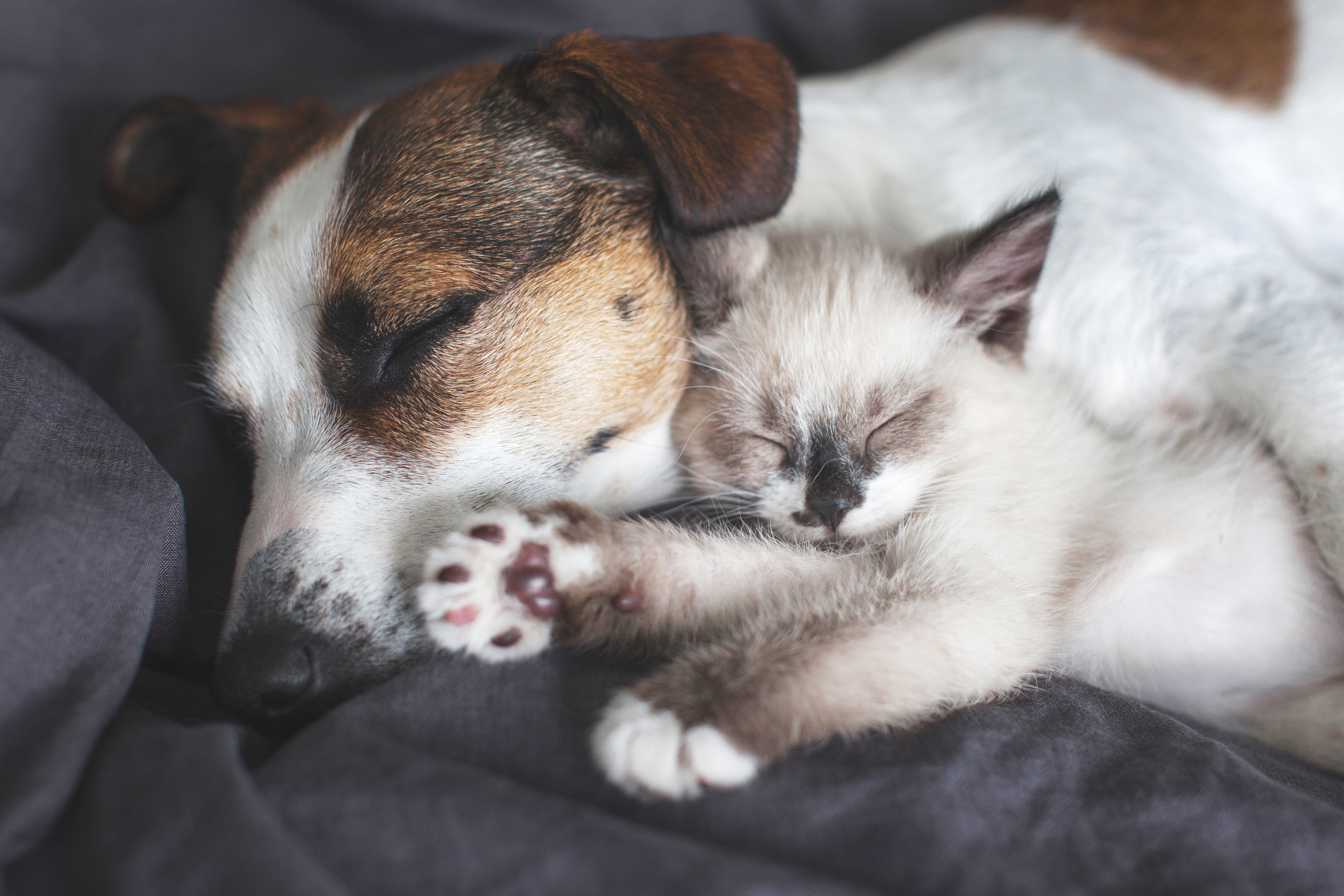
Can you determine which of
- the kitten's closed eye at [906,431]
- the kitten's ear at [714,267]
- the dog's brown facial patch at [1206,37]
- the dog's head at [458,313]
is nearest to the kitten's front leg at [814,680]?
the kitten's closed eye at [906,431]

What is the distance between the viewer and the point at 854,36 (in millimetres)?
2111

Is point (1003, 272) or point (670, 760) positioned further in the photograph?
point (1003, 272)

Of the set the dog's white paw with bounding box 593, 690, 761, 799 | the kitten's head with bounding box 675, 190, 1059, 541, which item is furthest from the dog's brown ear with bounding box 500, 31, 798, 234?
the dog's white paw with bounding box 593, 690, 761, 799

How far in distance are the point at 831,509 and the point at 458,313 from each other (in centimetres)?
57

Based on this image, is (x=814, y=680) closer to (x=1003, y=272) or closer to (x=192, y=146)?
(x=1003, y=272)

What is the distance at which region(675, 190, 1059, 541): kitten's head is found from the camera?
3.75ft

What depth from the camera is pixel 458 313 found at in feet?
3.57

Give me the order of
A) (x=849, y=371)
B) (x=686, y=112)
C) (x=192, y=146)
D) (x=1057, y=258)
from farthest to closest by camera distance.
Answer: (x=192, y=146) → (x=1057, y=258) → (x=849, y=371) → (x=686, y=112)

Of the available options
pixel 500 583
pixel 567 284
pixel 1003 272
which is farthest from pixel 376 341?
pixel 1003 272

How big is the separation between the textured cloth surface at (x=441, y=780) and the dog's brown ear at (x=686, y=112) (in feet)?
2.03

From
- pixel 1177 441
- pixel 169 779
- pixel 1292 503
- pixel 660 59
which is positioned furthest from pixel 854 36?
pixel 169 779

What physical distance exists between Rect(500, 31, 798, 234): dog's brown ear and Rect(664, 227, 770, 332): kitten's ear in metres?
0.07

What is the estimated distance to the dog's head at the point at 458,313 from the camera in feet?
3.35

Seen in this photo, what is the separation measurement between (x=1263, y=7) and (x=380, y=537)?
2091 millimetres
